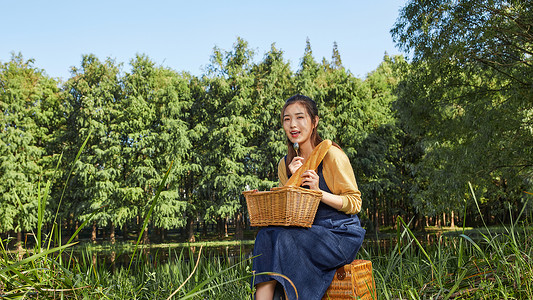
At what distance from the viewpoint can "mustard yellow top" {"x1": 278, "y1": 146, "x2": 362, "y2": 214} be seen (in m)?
2.49

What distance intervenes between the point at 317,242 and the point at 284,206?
0.32 m

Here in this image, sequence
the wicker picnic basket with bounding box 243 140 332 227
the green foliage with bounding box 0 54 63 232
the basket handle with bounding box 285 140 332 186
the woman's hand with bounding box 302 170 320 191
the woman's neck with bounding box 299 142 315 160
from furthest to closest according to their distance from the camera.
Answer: the green foliage with bounding box 0 54 63 232 → the woman's neck with bounding box 299 142 315 160 → the basket handle with bounding box 285 140 332 186 → the woman's hand with bounding box 302 170 320 191 → the wicker picnic basket with bounding box 243 140 332 227

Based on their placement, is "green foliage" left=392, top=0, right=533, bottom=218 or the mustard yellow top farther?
"green foliage" left=392, top=0, right=533, bottom=218

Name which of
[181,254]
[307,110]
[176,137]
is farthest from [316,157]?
[176,137]

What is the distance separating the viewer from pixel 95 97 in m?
24.7

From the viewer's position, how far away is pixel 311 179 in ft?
7.94

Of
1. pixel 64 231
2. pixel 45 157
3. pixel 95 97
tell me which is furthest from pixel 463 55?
pixel 64 231

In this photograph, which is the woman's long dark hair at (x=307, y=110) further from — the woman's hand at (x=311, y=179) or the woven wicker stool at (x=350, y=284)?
the woven wicker stool at (x=350, y=284)

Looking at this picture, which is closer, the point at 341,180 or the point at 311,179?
the point at 311,179

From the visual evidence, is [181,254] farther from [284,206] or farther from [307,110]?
[307,110]

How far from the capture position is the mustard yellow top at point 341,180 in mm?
2488

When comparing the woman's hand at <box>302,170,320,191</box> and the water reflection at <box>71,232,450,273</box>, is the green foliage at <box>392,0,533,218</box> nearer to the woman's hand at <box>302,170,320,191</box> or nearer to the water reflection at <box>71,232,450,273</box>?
the water reflection at <box>71,232,450,273</box>

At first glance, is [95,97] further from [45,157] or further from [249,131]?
[249,131]

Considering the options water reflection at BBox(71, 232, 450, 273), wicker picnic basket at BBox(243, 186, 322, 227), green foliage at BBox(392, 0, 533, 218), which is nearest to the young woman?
wicker picnic basket at BBox(243, 186, 322, 227)
